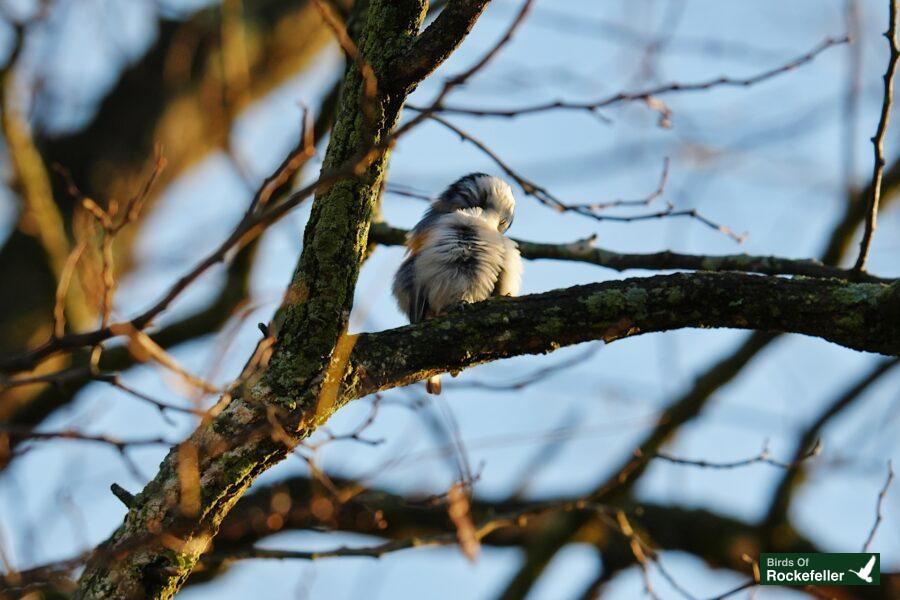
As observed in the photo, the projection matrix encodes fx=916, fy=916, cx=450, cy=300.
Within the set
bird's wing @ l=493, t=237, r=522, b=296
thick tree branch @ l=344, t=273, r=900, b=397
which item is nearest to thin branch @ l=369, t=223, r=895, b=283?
bird's wing @ l=493, t=237, r=522, b=296

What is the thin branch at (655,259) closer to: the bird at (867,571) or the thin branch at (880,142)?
the thin branch at (880,142)

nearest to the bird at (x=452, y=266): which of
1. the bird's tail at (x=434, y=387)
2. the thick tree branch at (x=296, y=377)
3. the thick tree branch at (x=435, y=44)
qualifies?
the bird's tail at (x=434, y=387)

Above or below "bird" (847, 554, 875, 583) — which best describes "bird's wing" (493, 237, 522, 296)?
above

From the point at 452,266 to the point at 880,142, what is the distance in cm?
166

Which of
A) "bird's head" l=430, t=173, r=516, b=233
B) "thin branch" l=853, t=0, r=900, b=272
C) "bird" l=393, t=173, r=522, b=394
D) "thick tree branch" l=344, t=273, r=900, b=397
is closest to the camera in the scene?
"thick tree branch" l=344, t=273, r=900, b=397

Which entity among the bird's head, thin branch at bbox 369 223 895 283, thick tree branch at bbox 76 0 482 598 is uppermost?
the bird's head

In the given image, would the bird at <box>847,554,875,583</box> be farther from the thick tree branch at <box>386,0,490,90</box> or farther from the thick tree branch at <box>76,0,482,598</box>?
the thick tree branch at <box>386,0,490,90</box>

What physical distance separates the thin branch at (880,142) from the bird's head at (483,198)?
1.73 m

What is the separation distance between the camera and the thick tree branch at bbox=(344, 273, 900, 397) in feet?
8.59

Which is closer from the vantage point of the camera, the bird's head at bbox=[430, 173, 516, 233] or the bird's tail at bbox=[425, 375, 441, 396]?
the bird's tail at bbox=[425, 375, 441, 396]

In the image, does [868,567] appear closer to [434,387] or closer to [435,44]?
[434,387]

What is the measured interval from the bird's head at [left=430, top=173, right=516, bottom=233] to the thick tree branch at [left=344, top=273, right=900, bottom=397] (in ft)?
5.14

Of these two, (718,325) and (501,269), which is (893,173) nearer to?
(501,269)

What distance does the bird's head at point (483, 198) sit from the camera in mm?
4270
